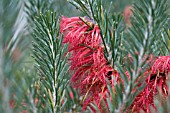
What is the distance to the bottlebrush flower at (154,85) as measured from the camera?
0.52m

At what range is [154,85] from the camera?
0.52 metres

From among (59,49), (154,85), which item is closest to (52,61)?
(59,49)

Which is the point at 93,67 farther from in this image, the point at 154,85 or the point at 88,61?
the point at 154,85

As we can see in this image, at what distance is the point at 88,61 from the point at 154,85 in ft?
0.46

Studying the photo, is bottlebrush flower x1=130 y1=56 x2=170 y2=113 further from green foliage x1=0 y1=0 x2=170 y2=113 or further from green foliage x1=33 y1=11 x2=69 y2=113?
green foliage x1=33 y1=11 x2=69 y2=113

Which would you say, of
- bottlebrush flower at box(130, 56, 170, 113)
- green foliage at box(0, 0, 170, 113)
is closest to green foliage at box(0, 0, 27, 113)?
green foliage at box(0, 0, 170, 113)

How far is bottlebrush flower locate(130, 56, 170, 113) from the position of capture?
1.70 ft

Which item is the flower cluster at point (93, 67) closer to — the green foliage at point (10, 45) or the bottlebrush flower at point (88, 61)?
the bottlebrush flower at point (88, 61)

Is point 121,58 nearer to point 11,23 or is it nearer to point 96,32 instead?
point 96,32

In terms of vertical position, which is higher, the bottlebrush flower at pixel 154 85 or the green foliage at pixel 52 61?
the green foliage at pixel 52 61

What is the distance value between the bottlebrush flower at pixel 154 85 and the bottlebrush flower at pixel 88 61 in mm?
61

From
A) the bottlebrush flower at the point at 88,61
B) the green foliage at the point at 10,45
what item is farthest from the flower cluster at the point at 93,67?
the green foliage at the point at 10,45

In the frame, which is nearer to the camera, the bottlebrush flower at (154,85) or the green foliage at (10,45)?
the bottlebrush flower at (154,85)

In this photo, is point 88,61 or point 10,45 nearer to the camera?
point 88,61
